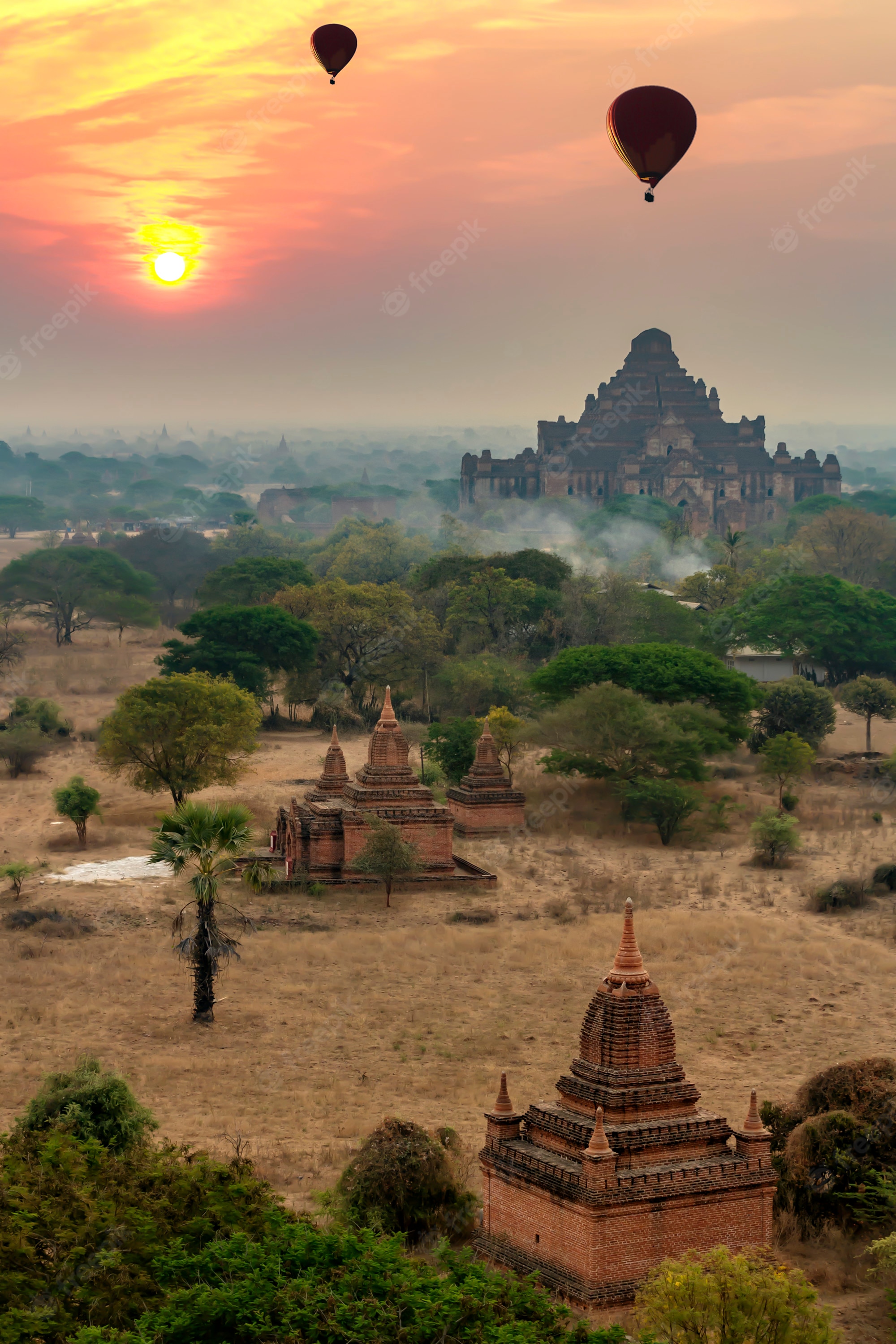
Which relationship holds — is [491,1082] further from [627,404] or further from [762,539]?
[627,404]

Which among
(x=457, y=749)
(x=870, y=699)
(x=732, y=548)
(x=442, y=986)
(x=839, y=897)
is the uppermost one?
(x=732, y=548)

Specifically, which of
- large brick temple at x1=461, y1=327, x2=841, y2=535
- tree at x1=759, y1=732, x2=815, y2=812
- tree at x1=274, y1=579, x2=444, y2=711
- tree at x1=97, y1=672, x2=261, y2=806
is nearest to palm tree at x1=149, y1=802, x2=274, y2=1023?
tree at x1=97, y1=672, x2=261, y2=806

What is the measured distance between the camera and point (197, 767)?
155ft

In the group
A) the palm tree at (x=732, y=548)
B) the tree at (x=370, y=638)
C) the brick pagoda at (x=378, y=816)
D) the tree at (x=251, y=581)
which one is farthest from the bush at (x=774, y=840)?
the palm tree at (x=732, y=548)

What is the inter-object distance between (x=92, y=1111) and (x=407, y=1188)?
4604mm

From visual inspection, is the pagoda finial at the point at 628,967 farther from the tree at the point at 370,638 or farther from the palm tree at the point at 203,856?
the tree at the point at 370,638

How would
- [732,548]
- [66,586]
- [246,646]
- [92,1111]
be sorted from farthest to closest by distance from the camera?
[732,548], [66,586], [246,646], [92,1111]

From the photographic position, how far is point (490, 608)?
7712cm

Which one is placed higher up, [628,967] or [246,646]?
[246,646]

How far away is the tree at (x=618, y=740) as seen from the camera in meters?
49.1

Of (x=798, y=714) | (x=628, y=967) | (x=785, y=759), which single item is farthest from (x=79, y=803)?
(x=628, y=967)

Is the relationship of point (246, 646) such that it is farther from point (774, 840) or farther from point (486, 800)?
point (774, 840)

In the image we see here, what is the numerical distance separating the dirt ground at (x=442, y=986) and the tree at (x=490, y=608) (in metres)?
28.7

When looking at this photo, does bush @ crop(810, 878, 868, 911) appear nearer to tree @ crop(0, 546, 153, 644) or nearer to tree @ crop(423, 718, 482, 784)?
tree @ crop(423, 718, 482, 784)
